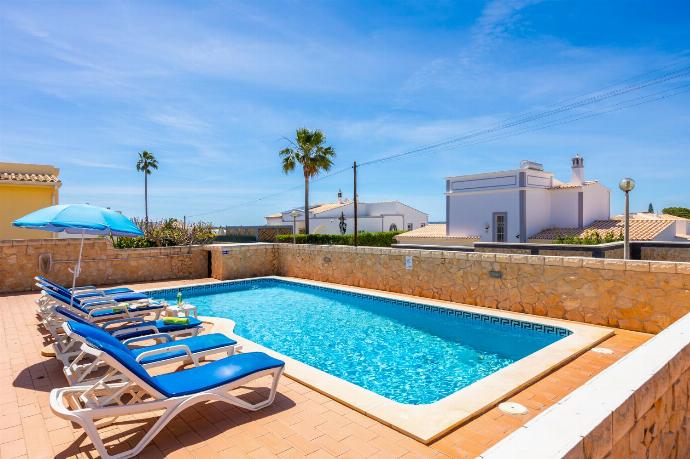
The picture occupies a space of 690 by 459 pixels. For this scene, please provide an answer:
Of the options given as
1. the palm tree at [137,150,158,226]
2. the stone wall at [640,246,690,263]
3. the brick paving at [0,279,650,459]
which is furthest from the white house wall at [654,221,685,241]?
the palm tree at [137,150,158,226]

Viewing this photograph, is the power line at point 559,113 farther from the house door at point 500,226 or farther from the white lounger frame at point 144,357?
the white lounger frame at point 144,357

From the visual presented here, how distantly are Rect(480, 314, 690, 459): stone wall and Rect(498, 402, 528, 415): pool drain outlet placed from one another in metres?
1.39

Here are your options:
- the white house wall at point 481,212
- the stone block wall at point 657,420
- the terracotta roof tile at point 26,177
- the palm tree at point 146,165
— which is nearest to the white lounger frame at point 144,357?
the stone block wall at point 657,420

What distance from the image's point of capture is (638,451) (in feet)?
8.34

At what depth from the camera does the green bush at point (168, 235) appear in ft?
58.0

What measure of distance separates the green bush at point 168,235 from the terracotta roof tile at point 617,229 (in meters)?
20.4

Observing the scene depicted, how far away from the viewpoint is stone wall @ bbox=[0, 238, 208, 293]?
12602 mm

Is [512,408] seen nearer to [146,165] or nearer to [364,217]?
[364,217]

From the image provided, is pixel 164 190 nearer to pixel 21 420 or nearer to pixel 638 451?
pixel 21 420

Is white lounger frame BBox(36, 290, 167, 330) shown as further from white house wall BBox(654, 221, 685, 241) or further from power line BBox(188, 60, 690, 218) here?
white house wall BBox(654, 221, 685, 241)

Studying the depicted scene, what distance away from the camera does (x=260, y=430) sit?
3934 mm

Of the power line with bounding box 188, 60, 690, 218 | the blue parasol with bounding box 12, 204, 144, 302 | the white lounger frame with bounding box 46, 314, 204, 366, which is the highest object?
the power line with bounding box 188, 60, 690, 218

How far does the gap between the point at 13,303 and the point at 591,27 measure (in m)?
21.3

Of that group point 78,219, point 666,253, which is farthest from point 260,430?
point 666,253
